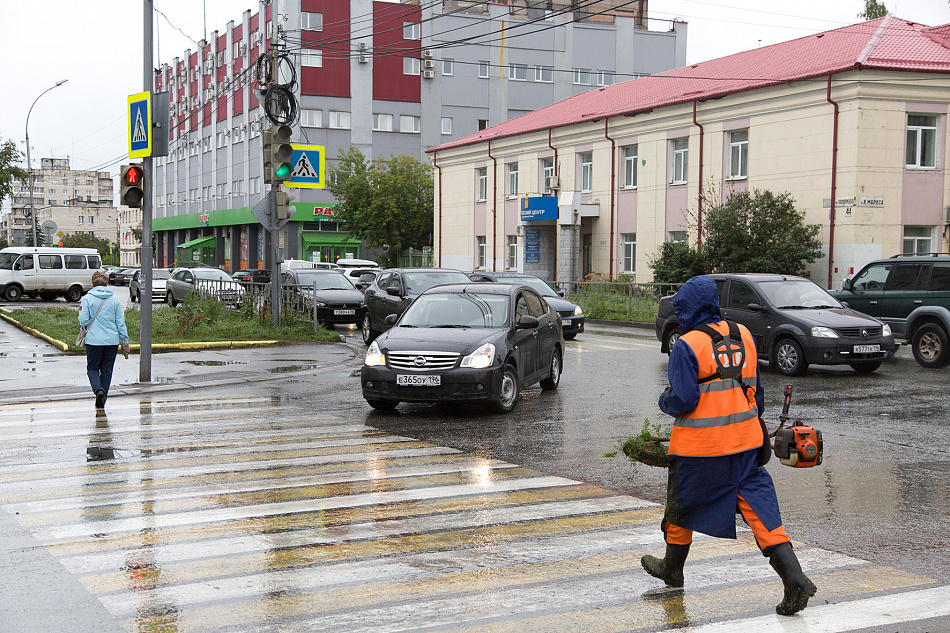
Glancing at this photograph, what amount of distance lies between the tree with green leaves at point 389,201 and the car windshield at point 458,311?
4548cm

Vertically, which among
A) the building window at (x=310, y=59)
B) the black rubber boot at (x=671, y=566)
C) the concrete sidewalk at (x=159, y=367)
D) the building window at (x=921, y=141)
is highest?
the building window at (x=310, y=59)

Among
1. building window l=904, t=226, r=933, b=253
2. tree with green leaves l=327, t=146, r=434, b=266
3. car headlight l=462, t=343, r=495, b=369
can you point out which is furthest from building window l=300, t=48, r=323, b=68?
car headlight l=462, t=343, r=495, b=369

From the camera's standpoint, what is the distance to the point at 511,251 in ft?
156

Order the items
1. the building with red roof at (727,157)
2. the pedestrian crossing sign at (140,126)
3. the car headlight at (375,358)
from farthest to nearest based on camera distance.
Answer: the building with red roof at (727,157) → the pedestrian crossing sign at (140,126) → the car headlight at (375,358)

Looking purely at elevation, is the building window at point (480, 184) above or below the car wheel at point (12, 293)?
above

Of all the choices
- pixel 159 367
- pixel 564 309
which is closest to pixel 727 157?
pixel 564 309

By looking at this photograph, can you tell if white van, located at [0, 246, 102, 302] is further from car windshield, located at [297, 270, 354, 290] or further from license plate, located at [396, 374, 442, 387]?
license plate, located at [396, 374, 442, 387]

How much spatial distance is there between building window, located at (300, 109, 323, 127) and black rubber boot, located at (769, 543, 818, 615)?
62.1m

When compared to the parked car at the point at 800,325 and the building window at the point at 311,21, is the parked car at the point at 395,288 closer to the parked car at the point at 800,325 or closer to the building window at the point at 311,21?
the parked car at the point at 800,325

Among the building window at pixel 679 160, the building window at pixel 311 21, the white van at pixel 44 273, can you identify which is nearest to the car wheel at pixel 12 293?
the white van at pixel 44 273

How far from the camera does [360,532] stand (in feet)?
20.9

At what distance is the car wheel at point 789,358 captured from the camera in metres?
16.1

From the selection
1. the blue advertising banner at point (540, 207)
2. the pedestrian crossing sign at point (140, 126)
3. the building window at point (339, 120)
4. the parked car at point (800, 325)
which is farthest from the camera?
the building window at point (339, 120)

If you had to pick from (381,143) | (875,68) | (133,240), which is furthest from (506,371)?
(133,240)
